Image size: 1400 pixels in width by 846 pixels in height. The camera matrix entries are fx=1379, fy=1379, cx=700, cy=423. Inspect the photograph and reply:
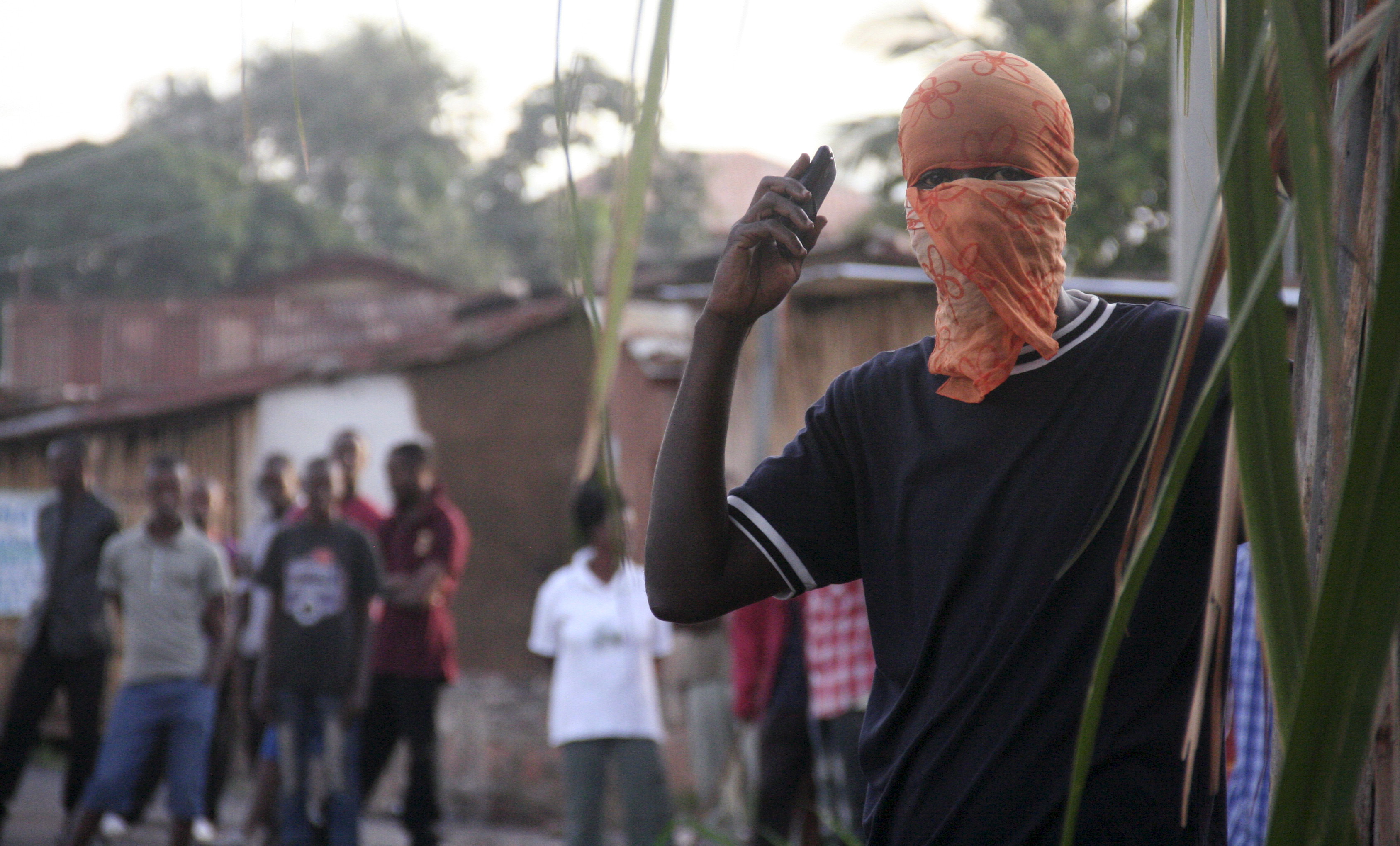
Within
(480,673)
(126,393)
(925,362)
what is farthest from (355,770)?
(126,393)

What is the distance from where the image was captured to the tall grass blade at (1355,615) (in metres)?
0.64

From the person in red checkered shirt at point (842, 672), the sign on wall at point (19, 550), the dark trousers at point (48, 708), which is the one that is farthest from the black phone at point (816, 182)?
the sign on wall at point (19, 550)

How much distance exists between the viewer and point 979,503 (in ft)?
4.26

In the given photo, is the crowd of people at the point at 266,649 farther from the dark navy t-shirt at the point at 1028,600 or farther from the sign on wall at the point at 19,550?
the sign on wall at the point at 19,550

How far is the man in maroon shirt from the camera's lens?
5.89 meters

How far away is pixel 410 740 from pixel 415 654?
1.19 feet

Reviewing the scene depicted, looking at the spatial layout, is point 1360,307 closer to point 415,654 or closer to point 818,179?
point 818,179

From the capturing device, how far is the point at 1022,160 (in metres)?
1.33

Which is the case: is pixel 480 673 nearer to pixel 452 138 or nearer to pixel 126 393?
pixel 126 393

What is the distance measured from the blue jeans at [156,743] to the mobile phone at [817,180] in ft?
16.9

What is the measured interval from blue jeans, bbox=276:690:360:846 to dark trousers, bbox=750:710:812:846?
175cm

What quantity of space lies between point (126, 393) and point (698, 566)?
11.5 meters

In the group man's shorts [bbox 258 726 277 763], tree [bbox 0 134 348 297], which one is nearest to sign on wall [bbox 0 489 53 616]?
man's shorts [bbox 258 726 277 763]

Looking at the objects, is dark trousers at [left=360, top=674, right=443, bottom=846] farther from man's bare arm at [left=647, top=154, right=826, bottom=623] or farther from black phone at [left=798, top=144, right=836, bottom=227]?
black phone at [left=798, top=144, right=836, bottom=227]
